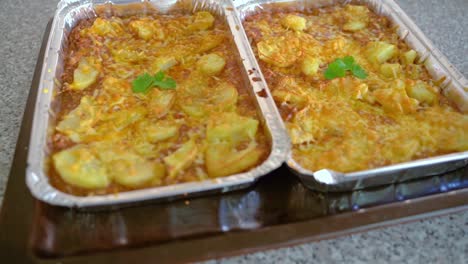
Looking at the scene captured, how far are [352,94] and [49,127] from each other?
1131mm

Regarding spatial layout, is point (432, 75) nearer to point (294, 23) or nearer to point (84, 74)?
point (294, 23)

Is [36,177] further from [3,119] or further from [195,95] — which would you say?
[195,95]

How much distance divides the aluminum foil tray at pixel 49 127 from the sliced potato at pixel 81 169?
0.05m

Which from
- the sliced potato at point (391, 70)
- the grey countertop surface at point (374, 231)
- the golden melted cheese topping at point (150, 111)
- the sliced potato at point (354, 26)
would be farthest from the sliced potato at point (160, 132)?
the sliced potato at point (354, 26)

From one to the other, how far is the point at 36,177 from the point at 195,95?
66cm

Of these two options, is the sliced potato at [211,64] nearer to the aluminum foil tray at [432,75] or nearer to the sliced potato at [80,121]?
the aluminum foil tray at [432,75]

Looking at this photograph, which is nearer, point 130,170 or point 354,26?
point 130,170

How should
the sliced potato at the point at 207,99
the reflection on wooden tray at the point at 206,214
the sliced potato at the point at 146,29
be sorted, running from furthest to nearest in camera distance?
the sliced potato at the point at 146,29 → the sliced potato at the point at 207,99 → the reflection on wooden tray at the point at 206,214

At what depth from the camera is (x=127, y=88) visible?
64.1 inches

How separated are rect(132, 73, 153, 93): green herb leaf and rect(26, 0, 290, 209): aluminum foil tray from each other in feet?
1.00

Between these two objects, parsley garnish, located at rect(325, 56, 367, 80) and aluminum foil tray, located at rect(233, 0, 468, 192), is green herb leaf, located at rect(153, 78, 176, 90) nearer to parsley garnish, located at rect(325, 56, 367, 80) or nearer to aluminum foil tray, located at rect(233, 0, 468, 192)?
aluminum foil tray, located at rect(233, 0, 468, 192)

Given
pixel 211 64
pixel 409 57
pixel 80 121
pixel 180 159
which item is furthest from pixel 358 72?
pixel 80 121

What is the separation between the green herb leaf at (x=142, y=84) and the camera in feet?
5.23

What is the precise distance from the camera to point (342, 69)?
1.68 meters
